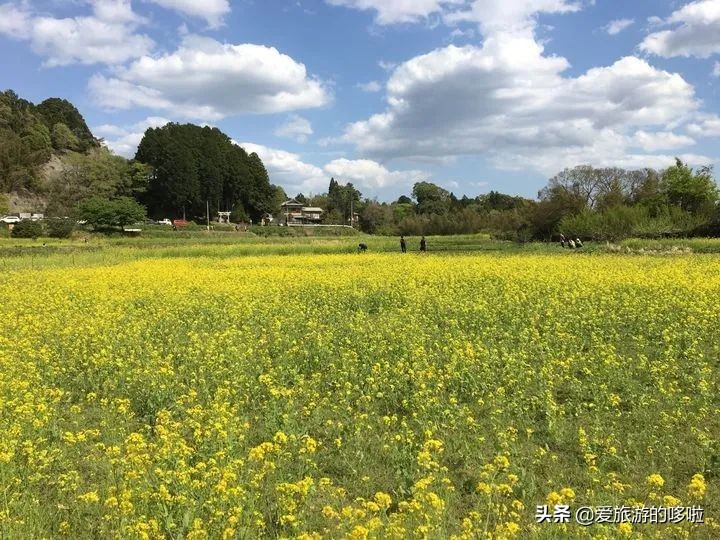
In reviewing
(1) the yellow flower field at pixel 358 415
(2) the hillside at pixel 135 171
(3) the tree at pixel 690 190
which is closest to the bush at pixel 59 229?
(2) the hillside at pixel 135 171

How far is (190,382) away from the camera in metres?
7.60

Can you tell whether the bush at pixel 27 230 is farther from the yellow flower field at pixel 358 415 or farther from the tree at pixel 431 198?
the tree at pixel 431 198

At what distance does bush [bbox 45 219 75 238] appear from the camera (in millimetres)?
55562

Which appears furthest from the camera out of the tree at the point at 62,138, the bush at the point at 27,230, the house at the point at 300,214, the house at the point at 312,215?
the house at the point at 312,215

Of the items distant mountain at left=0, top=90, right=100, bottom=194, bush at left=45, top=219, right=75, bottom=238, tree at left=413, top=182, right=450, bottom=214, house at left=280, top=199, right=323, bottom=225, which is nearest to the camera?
bush at left=45, top=219, right=75, bottom=238

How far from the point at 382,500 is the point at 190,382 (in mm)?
4715

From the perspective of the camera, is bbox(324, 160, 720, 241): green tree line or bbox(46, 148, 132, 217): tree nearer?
bbox(324, 160, 720, 241): green tree line

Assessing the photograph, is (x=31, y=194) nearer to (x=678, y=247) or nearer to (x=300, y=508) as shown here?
(x=678, y=247)

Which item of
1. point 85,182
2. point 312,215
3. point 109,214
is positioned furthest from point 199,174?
point 109,214

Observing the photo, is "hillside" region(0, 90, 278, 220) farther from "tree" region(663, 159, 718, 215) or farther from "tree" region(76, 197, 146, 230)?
"tree" region(663, 159, 718, 215)

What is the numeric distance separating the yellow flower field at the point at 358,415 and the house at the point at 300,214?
348ft

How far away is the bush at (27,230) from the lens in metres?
54.7

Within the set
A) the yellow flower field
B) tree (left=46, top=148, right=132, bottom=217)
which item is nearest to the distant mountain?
tree (left=46, top=148, right=132, bottom=217)

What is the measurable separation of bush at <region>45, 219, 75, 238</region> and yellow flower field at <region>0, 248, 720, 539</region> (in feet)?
157
